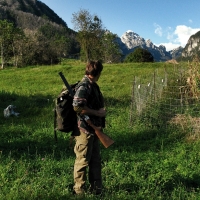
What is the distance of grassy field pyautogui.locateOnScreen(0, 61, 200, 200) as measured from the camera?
4492mm

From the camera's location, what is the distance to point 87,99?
4164 millimetres

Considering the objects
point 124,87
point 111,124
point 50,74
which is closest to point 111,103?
point 111,124

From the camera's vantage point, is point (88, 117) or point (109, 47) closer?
point (88, 117)

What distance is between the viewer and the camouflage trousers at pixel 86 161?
4.21m

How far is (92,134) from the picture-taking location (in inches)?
165

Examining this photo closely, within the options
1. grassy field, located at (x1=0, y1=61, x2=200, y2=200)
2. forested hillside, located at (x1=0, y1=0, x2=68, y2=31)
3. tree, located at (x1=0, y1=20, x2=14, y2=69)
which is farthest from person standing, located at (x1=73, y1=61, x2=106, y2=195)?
forested hillside, located at (x1=0, y1=0, x2=68, y2=31)

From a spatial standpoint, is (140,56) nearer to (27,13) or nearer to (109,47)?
(109,47)

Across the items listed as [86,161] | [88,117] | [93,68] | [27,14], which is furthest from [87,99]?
[27,14]

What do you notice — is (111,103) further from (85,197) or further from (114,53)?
(114,53)

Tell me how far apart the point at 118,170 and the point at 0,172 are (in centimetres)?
205

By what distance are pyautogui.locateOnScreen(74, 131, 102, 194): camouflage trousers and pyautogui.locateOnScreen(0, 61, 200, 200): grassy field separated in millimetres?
210

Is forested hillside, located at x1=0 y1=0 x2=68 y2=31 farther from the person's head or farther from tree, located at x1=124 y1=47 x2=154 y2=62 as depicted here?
the person's head

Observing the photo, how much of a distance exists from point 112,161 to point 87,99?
207cm

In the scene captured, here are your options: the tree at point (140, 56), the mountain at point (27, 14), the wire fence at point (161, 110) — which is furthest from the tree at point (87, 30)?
the mountain at point (27, 14)
